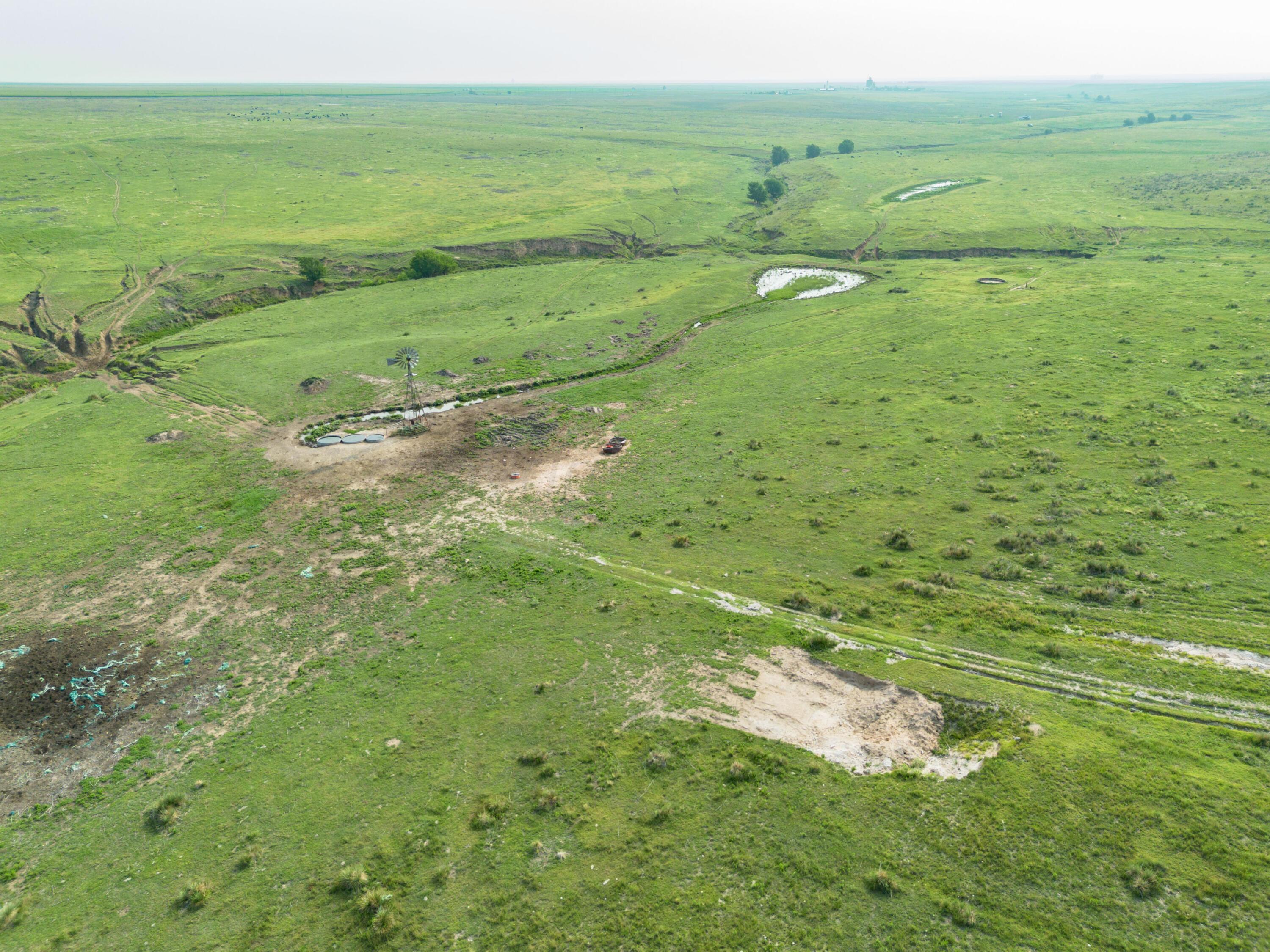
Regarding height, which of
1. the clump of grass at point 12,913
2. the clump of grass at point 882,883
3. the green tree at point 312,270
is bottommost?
the clump of grass at point 12,913

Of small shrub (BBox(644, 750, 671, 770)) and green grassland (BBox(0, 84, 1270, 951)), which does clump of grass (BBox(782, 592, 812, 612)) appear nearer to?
green grassland (BBox(0, 84, 1270, 951))

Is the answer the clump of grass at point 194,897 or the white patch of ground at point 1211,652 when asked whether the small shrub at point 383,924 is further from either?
the white patch of ground at point 1211,652

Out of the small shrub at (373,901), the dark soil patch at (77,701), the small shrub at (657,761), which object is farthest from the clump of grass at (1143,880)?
the dark soil patch at (77,701)

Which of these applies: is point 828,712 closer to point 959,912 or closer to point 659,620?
point 959,912

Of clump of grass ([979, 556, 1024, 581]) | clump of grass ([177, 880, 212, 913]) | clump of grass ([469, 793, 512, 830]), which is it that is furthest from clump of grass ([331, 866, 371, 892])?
clump of grass ([979, 556, 1024, 581])

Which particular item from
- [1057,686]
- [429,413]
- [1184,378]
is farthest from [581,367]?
[1184,378]

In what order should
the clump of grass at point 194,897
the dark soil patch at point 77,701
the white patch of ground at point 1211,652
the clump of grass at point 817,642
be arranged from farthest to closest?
the clump of grass at point 817,642, the white patch of ground at point 1211,652, the dark soil patch at point 77,701, the clump of grass at point 194,897
